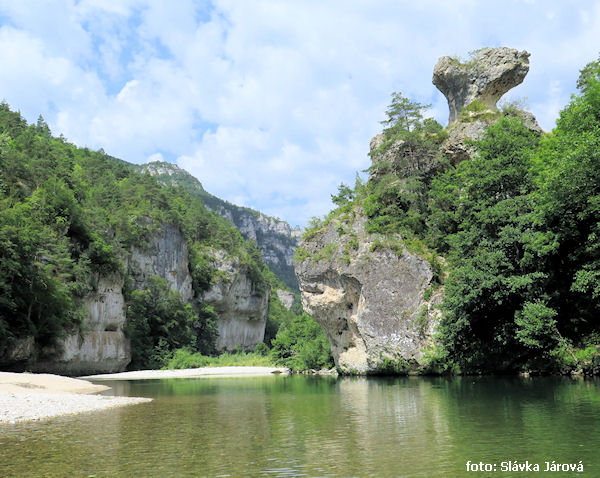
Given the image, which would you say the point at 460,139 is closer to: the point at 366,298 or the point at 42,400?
the point at 366,298

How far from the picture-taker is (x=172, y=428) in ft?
41.9

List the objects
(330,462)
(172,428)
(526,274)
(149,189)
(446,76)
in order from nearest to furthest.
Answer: (330,462), (172,428), (526,274), (446,76), (149,189)


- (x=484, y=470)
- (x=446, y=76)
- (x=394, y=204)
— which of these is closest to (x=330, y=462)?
(x=484, y=470)

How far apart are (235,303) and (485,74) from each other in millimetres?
63499

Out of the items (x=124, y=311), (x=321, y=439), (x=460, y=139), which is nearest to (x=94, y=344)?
(x=124, y=311)

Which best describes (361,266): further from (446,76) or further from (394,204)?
(446,76)

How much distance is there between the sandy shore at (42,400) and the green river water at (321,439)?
133 centimetres

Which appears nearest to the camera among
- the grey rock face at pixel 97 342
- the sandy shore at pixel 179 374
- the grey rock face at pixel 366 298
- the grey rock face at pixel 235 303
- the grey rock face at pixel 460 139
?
the grey rock face at pixel 366 298

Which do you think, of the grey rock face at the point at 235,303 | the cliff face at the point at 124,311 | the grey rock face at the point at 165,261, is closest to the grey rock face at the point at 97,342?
the cliff face at the point at 124,311

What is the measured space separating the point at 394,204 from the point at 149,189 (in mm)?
54757

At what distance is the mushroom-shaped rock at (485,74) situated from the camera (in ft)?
143

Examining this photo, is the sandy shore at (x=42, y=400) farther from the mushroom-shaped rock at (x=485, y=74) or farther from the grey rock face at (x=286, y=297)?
the grey rock face at (x=286, y=297)

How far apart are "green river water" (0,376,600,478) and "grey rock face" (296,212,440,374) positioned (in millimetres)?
15764

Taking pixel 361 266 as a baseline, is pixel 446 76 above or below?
above
